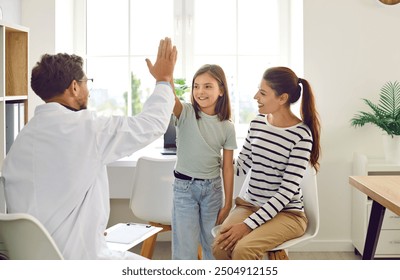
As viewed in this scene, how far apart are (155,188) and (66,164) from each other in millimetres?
1249

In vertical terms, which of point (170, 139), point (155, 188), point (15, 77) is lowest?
point (155, 188)

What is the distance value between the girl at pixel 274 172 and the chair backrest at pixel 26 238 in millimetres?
883

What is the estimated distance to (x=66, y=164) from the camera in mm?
1614

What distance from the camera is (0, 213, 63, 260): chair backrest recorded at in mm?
1392

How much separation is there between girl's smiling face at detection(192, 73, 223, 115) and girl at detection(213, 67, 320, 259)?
20cm

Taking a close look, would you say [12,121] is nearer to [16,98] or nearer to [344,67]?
[16,98]

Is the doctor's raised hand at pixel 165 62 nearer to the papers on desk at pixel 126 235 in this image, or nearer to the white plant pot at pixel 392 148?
the papers on desk at pixel 126 235

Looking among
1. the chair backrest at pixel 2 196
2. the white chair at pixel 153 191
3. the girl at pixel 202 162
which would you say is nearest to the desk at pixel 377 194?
the girl at pixel 202 162

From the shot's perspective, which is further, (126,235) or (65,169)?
(126,235)

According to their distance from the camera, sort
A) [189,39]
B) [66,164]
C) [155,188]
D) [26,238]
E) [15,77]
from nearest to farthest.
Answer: [26,238] → [66,164] → [155,188] → [15,77] → [189,39]

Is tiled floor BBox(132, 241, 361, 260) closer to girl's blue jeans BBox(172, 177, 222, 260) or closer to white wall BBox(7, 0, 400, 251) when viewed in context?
white wall BBox(7, 0, 400, 251)

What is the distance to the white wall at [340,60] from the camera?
11.9 ft

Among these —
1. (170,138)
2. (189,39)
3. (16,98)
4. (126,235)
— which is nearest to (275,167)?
(126,235)
